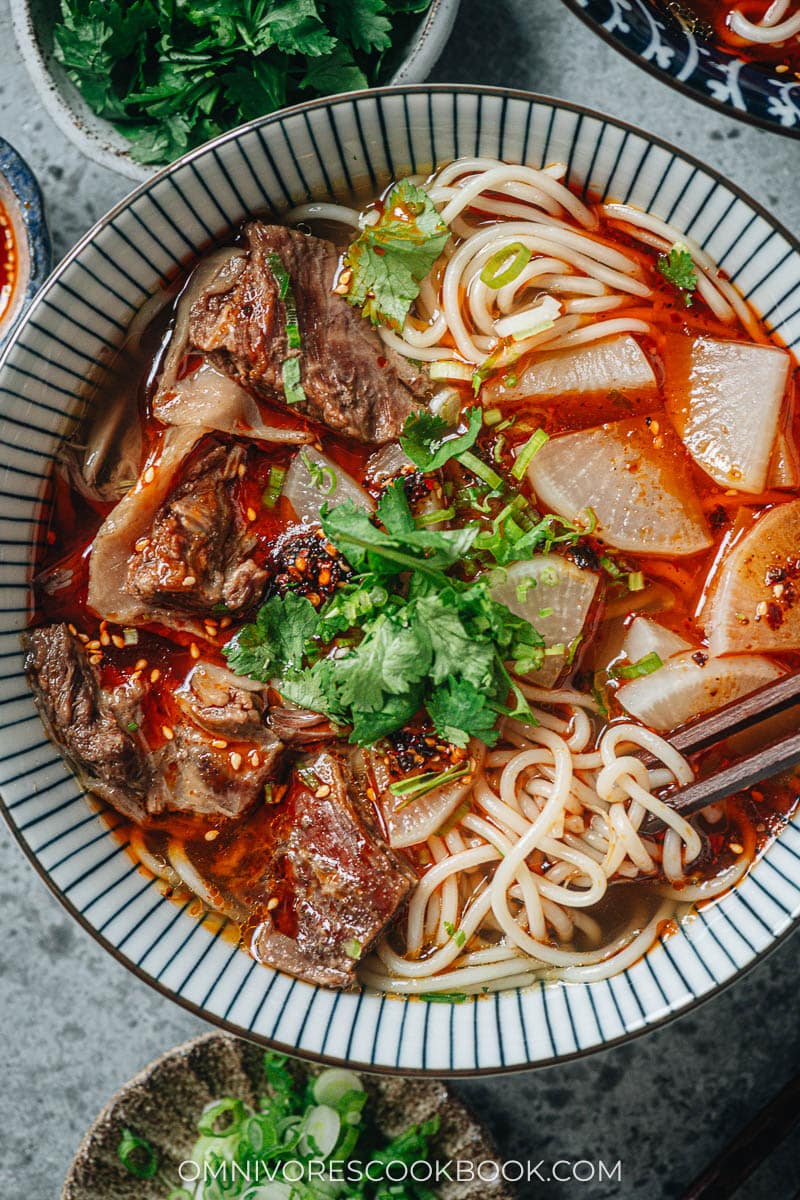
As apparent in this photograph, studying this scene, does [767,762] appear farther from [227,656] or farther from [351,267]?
[351,267]

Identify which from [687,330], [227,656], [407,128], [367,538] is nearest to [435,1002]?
[227,656]

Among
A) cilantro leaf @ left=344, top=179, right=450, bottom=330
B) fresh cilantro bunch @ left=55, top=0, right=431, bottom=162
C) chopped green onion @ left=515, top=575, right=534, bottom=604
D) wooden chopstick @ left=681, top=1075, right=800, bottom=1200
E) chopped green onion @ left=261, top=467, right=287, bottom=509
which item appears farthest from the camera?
wooden chopstick @ left=681, top=1075, right=800, bottom=1200

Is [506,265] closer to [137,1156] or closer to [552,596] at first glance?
[552,596]

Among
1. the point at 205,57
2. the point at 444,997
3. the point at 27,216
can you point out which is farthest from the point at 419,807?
the point at 205,57

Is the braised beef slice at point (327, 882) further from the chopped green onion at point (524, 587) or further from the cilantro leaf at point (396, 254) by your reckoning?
the cilantro leaf at point (396, 254)

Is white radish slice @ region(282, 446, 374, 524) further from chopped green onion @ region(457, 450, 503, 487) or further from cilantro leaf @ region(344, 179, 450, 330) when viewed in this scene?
cilantro leaf @ region(344, 179, 450, 330)

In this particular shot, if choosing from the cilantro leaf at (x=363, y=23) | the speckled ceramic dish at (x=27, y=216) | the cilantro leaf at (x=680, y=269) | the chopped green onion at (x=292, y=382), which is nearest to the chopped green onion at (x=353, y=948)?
the chopped green onion at (x=292, y=382)

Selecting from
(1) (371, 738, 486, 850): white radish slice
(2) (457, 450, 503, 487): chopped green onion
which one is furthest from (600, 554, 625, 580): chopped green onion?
(1) (371, 738, 486, 850): white radish slice
